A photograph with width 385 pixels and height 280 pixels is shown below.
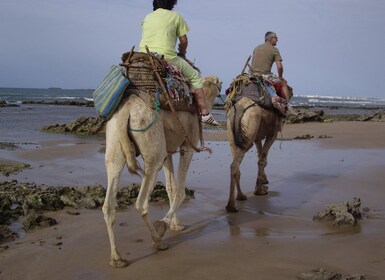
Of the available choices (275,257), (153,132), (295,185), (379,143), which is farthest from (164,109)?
(379,143)

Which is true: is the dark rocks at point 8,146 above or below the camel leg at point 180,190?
below

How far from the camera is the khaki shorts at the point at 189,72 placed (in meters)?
5.81

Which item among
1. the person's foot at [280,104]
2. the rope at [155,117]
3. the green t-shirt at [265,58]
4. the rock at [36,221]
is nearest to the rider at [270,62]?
the green t-shirt at [265,58]

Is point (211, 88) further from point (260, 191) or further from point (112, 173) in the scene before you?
point (112, 173)

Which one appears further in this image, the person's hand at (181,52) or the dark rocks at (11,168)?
the dark rocks at (11,168)

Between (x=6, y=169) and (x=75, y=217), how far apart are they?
13.8 ft

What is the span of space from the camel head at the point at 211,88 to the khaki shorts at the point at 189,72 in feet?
2.13

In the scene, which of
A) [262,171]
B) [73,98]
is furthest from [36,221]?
[73,98]

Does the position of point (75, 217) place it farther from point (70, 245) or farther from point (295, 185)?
point (295, 185)

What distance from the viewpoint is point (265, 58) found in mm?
8625

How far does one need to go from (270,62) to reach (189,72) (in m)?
3.14

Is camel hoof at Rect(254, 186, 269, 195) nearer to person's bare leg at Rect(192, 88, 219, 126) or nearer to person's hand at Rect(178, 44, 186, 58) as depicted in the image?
person's bare leg at Rect(192, 88, 219, 126)

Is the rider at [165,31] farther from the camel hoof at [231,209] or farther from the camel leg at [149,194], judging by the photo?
the camel hoof at [231,209]

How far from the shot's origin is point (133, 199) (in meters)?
7.48
